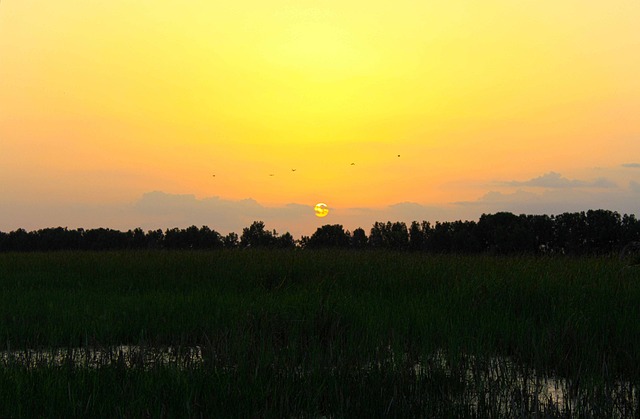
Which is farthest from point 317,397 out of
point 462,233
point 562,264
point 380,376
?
point 462,233

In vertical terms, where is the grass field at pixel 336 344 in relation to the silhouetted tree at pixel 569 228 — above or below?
below

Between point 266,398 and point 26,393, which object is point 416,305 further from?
point 26,393

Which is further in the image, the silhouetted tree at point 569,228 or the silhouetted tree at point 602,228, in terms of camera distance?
the silhouetted tree at point 569,228

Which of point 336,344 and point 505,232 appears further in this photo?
point 505,232

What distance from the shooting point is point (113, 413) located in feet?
12.1

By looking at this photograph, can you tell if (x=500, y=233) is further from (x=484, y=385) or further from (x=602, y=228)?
(x=484, y=385)

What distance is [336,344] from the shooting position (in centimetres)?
530

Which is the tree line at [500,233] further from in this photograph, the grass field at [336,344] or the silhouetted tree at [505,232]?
the grass field at [336,344]

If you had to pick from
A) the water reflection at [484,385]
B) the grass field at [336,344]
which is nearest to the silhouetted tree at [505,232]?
the grass field at [336,344]

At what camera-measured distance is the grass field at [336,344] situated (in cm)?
388

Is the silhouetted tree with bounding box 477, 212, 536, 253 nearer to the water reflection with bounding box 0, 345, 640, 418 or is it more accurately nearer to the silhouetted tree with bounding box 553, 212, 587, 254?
the silhouetted tree with bounding box 553, 212, 587, 254

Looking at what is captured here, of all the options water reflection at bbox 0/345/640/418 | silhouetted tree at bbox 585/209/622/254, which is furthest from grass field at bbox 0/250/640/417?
silhouetted tree at bbox 585/209/622/254

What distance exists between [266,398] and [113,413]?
39.6 inches

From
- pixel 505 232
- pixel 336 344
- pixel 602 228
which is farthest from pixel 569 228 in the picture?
pixel 336 344
